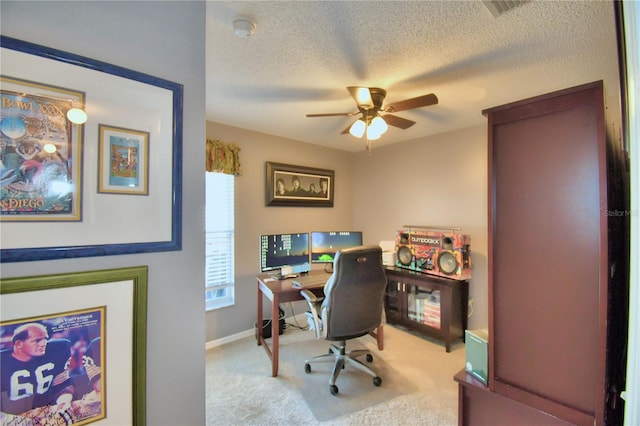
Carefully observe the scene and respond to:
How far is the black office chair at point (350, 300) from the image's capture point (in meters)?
2.14

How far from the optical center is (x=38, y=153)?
2.22ft

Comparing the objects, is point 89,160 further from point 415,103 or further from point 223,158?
point 223,158

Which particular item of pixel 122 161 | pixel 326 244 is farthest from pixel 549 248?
pixel 326 244

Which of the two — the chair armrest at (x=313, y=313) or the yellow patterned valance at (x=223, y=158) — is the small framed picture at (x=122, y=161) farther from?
the yellow patterned valance at (x=223, y=158)

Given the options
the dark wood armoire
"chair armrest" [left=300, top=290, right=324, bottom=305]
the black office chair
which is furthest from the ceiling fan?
"chair armrest" [left=300, top=290, right=324, bottom=305]

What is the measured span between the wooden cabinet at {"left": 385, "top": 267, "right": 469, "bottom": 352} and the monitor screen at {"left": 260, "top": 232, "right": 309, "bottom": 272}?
113cm

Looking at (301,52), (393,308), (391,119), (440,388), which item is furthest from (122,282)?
(393,308)

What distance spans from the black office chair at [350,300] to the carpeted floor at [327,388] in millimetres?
151

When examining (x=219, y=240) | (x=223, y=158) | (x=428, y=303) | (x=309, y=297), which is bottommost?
(x=428, y=303)

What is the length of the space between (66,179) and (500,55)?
225cm

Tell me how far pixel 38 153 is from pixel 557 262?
1802 mm

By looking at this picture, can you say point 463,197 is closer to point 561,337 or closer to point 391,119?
point 391,119

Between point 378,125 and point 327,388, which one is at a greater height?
point 378,125

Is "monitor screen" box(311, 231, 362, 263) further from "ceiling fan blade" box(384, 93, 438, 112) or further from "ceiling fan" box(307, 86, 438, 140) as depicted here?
"ceiling fan blade" box(384, 93, 438, 112)
